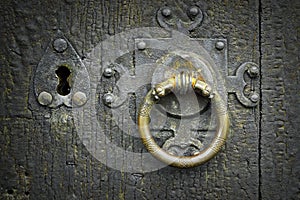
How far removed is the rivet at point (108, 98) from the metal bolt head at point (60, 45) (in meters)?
0.12

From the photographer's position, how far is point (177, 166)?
0.82 metres

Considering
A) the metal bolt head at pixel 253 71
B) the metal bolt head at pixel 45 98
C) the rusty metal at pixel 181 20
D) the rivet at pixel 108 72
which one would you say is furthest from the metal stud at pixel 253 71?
the metal bolt head at pixel 45 98

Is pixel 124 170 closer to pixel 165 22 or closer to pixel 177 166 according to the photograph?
pixel 177 166

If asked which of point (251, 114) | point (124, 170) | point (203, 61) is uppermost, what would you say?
point (203, 61)

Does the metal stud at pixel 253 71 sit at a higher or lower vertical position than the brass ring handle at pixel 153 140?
higher

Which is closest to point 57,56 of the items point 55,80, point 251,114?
point 55,80

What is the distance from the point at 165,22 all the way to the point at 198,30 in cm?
7

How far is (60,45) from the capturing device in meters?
0.86

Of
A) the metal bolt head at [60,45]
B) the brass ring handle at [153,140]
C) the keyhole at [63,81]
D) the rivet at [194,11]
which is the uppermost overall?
the rivet at [194,11]

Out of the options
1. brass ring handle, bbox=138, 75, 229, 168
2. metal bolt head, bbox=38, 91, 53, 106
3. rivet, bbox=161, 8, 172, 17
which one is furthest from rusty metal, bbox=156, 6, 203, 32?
metal bolt head, bbox=38, 91, 53, 106

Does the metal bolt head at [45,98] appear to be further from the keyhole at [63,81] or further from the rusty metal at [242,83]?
the rusty metal at [242,83]

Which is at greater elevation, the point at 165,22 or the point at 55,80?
the point at 165,22

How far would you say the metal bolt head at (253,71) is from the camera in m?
0.87

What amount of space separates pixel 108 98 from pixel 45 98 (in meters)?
0.12
